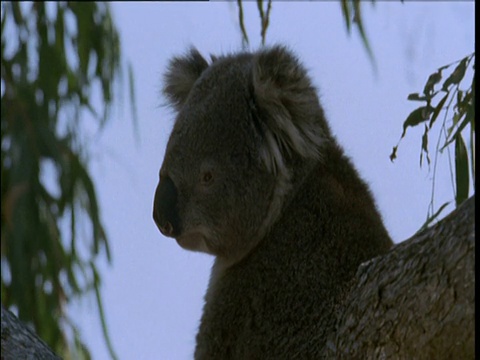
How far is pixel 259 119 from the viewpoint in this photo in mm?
2213

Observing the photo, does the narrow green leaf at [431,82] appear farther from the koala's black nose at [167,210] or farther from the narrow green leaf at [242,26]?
the narrow green leaf at [242,26]

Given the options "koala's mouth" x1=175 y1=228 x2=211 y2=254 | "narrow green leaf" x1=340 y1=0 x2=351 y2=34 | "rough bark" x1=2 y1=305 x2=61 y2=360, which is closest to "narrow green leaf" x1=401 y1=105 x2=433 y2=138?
"koala's mouth" x1=175 y1=228 x2=211 y2=254

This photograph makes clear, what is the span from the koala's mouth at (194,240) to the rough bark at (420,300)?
0.54 metres

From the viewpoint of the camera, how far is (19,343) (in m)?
1.76

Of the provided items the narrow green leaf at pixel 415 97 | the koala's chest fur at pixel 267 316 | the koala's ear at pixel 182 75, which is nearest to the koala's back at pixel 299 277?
the koala's chest fur at pixel 267 316

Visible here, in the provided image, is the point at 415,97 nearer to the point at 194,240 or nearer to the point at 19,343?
the point at 194,240

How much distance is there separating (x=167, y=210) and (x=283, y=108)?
1.06ft

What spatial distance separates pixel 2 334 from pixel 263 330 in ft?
1.59

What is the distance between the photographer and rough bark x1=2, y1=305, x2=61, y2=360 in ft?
5.72

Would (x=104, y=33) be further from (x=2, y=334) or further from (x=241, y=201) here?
(x=2, y=334)

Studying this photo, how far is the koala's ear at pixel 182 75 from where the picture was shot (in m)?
2.52

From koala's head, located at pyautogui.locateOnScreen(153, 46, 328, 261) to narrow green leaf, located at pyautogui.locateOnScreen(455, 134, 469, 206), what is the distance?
0.31 metres

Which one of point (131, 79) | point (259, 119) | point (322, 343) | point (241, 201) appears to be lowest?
point (322, 343)

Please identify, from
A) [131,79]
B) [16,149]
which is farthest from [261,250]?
[131,79]
